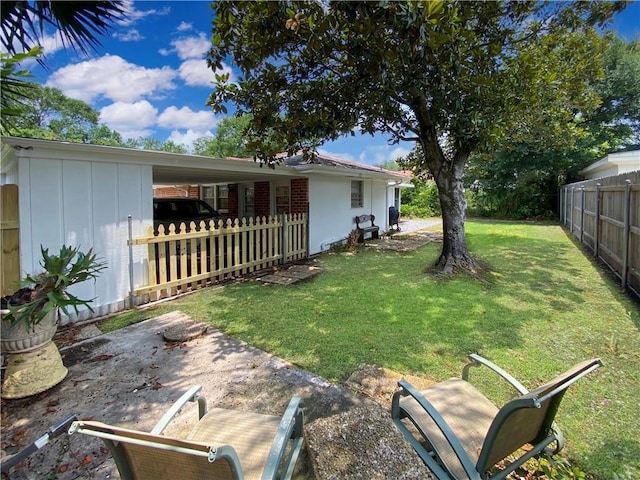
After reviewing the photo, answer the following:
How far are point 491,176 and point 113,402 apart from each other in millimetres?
23916

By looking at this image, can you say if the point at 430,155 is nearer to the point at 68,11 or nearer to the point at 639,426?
the point at 639,426

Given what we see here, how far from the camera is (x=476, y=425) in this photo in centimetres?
226

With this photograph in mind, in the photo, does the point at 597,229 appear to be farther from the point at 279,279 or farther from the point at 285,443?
the point at 285,443

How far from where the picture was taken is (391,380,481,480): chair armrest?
71.0 inches

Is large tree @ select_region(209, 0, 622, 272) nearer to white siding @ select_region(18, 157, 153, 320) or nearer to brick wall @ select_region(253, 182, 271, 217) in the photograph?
white siding @ select_region(18, 157, 153, 320)

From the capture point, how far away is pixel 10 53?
2.75 m

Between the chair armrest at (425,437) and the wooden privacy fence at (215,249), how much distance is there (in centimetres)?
516

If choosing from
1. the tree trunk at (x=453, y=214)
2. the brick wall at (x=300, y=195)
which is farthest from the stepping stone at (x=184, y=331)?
the brick wall at (x=300, y=195)

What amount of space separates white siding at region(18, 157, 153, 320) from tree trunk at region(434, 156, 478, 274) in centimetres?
628

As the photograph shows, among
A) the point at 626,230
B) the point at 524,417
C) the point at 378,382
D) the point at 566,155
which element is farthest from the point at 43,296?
the point at 566,155

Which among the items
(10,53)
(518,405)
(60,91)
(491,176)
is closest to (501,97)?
(518,405)

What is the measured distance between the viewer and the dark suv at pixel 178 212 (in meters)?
9.37

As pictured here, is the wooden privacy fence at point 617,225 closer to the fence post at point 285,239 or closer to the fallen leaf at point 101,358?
the fence post at point 285,239

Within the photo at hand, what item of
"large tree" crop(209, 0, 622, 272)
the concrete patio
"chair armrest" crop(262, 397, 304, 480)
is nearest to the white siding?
the concrete patio
